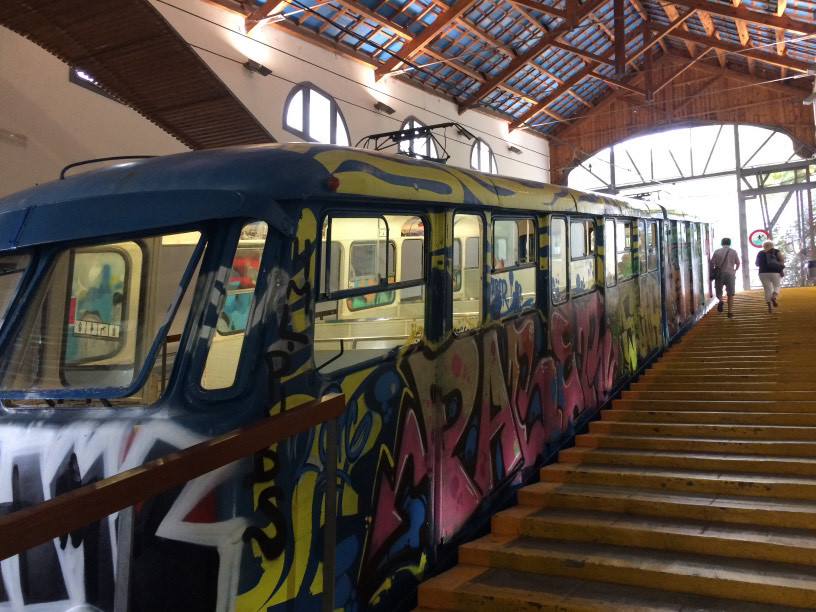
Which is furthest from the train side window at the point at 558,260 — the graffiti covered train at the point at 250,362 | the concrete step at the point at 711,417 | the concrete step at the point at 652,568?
the concrete step at the point at 652,568

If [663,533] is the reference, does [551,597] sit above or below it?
below

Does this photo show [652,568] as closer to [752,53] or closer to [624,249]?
[624,249]

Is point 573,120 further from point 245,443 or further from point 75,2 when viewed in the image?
point 245,443

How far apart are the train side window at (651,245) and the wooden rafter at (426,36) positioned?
9037 millimetres

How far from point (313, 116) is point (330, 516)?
554 inches

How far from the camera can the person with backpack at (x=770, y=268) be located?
1134 centimetres

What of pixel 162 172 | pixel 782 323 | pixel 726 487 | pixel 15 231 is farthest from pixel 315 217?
pixel 782 323

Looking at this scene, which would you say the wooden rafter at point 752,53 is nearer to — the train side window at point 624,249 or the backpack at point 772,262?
the backpack at point 772,262

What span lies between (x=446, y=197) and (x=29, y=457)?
8.47ft

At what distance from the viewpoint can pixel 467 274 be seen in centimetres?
449

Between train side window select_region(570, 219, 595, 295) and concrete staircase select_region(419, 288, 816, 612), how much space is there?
4.48 ft

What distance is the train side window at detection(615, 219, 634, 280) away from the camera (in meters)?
7.59

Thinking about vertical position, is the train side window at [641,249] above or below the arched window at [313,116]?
below

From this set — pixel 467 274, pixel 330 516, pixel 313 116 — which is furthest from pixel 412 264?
pixel 313 116
